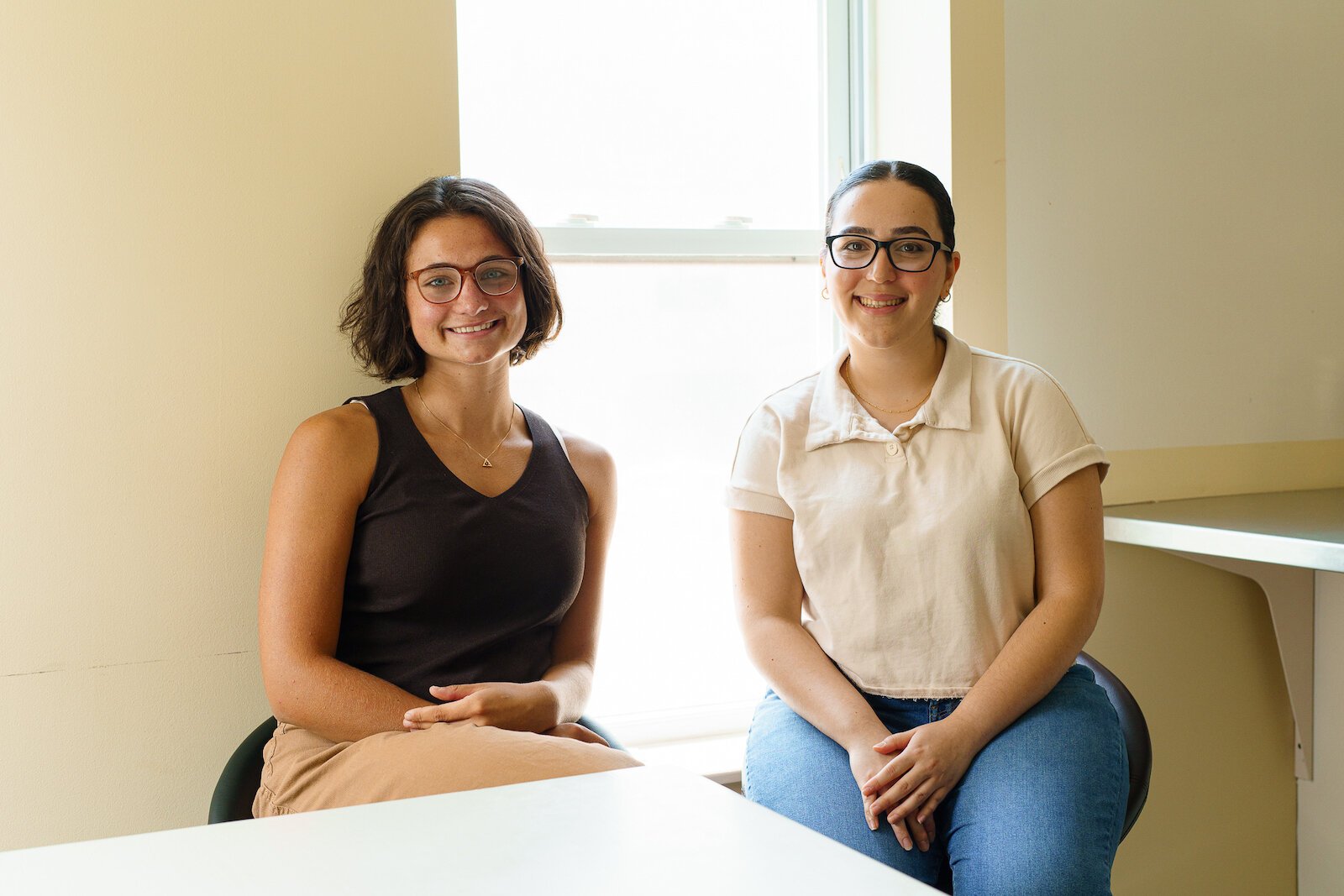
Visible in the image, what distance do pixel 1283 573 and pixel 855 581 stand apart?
1402 millimetres

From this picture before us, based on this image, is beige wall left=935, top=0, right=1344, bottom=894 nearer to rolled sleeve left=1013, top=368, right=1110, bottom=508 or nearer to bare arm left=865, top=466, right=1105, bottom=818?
rolled sleeve left=1013, top=368, right=1110, bottom=508

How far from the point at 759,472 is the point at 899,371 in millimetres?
297

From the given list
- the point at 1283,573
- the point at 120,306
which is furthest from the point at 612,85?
the point at 1283,573

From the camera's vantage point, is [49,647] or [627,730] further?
[627,730]

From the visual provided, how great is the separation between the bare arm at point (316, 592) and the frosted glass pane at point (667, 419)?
Result: 25.5 inches

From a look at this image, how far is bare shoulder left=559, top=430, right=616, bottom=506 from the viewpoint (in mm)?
1959

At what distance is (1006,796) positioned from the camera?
1537mm

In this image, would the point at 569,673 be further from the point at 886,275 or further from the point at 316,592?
the point at 886,275

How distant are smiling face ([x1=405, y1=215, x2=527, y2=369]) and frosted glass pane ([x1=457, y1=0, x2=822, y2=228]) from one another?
0.48 meters

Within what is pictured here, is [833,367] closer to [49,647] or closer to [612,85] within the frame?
[612,85]

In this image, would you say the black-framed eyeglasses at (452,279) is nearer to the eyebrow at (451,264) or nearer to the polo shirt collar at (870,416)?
the eyebrow at (451,264)

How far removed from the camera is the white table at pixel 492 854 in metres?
0.80

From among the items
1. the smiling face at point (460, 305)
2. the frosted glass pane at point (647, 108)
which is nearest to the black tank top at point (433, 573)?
the smiling face at point (460, 305)

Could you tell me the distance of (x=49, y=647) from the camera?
174cm
